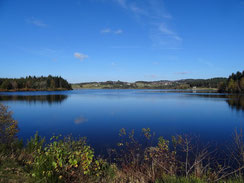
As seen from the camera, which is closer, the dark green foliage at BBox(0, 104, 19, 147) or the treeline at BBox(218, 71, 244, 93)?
the dark green foliage at BBox(0, 104, 19, 147)

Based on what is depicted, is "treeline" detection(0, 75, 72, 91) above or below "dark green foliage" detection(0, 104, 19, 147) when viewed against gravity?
above

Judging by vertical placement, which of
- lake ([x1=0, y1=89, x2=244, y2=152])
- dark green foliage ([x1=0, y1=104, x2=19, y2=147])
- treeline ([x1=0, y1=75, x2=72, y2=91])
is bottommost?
lake ([x1=0, y1=89, x2=244, y2=152])

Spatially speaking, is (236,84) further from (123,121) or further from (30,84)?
(30,84)

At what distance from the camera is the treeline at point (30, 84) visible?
138 metres

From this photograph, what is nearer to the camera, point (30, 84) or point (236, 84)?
point (236, 84)

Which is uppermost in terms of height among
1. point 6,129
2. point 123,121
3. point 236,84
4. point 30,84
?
point 30,84

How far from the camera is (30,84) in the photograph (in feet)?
493

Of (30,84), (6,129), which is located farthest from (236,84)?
(30,84)

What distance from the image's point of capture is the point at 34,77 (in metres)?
174

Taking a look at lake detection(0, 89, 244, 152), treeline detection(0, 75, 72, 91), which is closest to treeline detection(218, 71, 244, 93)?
lake detection(0, 89, 244, 152)

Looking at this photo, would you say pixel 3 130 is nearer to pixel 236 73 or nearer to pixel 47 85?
pixel 236 73

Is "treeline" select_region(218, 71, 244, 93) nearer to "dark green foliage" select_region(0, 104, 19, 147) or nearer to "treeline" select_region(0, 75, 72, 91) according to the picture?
"dark green foliage" select_region(0, 104, 19, 147)

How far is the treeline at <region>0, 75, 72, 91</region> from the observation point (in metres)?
138

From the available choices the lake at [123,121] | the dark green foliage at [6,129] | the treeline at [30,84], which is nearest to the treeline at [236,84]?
the lake at [123,121]
